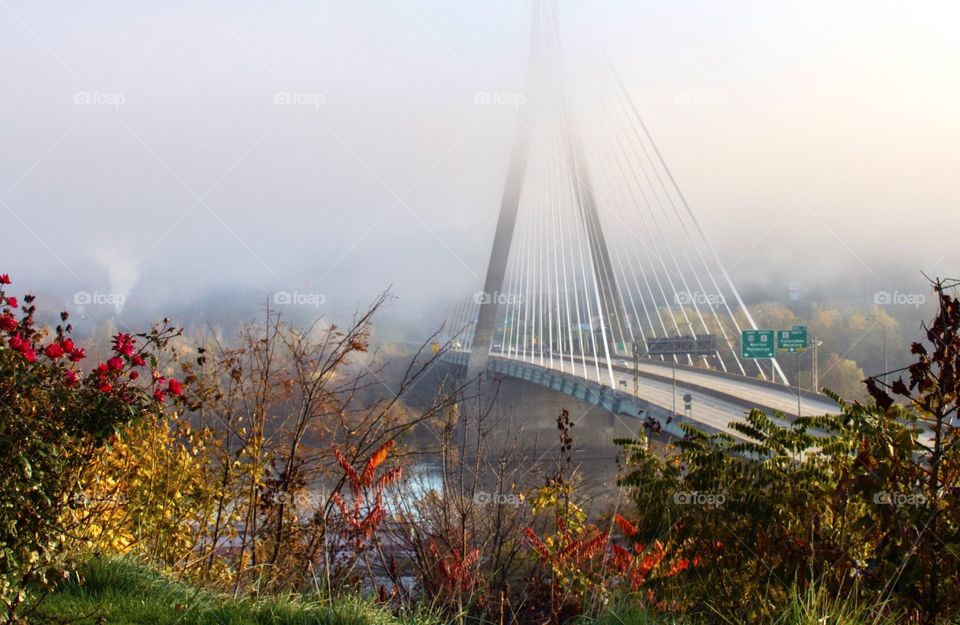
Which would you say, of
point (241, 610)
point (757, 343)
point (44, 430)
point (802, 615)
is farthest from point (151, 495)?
point (757, 343)

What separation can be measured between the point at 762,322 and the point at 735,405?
32.6m

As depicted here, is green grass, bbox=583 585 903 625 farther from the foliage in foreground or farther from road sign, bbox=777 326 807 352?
road sign, bbox=777 326 807 352

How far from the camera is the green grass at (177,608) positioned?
4848 mm

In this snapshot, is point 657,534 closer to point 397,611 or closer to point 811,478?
point 811,478

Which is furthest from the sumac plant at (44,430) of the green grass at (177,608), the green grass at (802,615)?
the green grass at (802,615)

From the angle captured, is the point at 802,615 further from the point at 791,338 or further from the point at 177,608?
the point at 791,338

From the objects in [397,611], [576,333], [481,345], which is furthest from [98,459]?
[576,333]

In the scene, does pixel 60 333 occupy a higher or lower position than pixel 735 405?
higher

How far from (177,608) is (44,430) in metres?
1.21

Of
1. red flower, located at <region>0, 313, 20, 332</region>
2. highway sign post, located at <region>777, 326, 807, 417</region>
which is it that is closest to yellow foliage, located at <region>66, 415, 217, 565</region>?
red flower, located at <region>0, 313, 20, 332</region>

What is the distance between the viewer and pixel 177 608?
16.2 feet

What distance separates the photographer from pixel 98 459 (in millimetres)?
6684

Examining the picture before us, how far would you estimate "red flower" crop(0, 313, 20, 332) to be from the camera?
181 inches

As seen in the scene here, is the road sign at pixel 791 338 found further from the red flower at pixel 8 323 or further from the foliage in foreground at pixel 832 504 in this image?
the red flower at pixel 8 323
